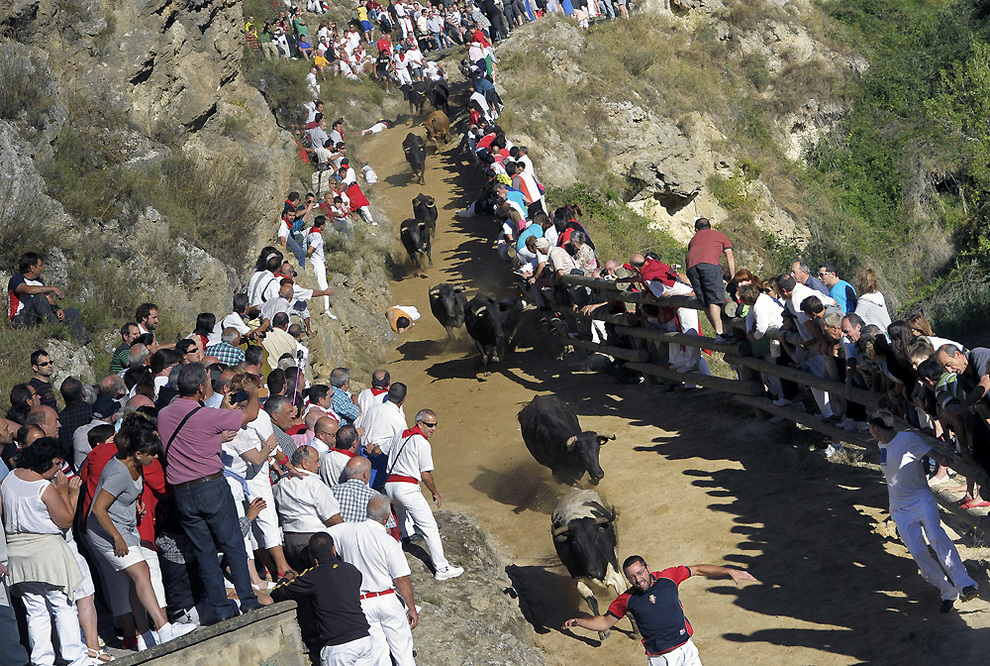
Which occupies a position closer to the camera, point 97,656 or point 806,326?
point 97,656

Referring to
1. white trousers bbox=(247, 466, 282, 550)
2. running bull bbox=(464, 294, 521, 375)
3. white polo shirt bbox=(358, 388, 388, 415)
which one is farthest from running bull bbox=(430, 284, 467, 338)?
white trousers bbox=(247, 466, 282, 550)

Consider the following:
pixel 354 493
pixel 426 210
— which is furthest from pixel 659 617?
pixel 426 210

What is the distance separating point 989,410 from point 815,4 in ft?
116

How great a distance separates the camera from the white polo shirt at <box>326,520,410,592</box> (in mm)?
7293

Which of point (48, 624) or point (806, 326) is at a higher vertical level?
point (806, 326)

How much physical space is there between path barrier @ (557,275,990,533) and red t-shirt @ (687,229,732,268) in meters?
0.56

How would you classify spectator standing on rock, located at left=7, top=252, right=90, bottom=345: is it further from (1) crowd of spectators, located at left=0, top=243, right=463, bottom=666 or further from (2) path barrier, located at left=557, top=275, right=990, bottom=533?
(2) path barrier, located at left=557, top=275, right=990, bottom=533

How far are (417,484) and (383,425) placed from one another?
962mm

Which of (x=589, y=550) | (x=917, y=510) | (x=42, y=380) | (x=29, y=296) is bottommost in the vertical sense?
(x=589, y=550)

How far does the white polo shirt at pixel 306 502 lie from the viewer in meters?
8.07

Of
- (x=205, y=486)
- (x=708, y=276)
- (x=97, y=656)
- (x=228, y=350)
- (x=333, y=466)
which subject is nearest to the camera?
(x=97, y=656)

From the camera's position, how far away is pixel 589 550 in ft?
Result: 30.0

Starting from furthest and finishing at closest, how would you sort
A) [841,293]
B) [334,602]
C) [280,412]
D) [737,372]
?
[737,372], [841,293], [280,412], [334,602]

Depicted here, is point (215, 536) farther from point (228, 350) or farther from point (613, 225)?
point (613, 225)
